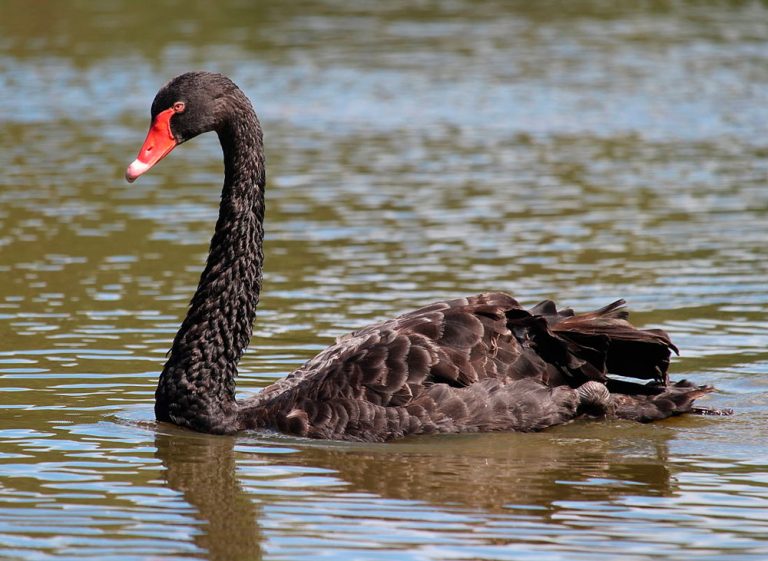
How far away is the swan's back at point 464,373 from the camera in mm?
8367

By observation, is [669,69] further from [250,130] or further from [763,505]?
[763,505]

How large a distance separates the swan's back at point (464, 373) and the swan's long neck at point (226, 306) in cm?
26

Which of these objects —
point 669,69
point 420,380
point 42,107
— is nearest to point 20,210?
point 42,107

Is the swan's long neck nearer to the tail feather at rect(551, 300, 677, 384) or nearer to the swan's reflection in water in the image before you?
the swan's reflection in water

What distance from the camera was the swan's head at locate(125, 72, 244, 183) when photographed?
8.70 metres

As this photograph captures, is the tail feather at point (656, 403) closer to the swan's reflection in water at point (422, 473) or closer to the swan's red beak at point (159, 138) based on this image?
the swan's reflection in water at point (422, 473)

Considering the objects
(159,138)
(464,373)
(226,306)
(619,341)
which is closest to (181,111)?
(159,138)

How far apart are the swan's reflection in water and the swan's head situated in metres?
1.65

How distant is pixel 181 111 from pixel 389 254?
16.0 feet

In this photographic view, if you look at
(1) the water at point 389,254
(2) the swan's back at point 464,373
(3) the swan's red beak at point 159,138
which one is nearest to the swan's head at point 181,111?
(3) the swan's red beak at point 159,138

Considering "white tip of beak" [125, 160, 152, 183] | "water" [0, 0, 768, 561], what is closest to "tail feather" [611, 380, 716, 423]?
"water" [0, 0, 768, 561]

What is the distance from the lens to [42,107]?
2136 centimetres

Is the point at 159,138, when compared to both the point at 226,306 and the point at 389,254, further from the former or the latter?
the point at 389,254

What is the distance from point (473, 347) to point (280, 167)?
9.52 m
